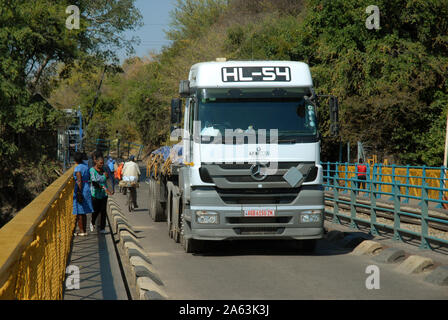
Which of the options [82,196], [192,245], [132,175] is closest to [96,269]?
[192,245]

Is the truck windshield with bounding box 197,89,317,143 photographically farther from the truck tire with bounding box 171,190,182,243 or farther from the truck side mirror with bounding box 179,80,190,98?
the truck tire with bounding box 171,190,182,243

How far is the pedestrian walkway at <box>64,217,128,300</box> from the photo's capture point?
27.2ft

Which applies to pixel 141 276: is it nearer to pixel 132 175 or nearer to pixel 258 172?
pixel 258 172

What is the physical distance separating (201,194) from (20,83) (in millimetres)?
28857

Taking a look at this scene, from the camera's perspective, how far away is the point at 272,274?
9500 mm

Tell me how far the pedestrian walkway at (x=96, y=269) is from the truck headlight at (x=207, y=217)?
1.49 meters

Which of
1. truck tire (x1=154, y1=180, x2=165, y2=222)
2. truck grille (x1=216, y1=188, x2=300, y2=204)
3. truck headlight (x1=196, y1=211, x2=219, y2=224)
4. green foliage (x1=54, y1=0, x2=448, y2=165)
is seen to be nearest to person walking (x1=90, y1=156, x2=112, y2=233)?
truck tire (x1=154, y1=180, x2=165, y2=222)

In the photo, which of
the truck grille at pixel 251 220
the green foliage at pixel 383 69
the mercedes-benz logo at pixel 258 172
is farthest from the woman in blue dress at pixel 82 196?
the green foliage at pixel 383 69

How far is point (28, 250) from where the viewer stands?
4.79 metres

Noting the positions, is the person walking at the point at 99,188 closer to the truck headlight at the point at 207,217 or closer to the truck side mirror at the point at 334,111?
the truck headlight at the point at 207,217

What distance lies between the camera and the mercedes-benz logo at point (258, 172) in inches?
425

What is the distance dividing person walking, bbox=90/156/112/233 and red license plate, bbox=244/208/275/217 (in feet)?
14.5
